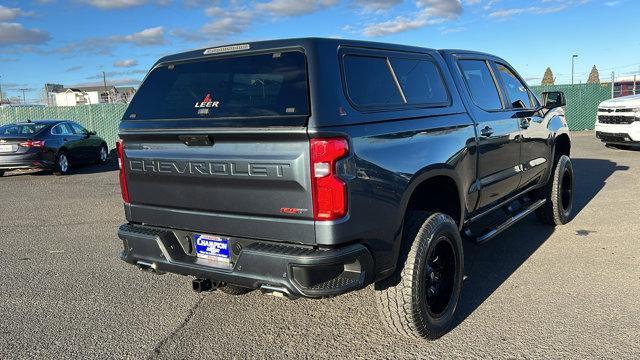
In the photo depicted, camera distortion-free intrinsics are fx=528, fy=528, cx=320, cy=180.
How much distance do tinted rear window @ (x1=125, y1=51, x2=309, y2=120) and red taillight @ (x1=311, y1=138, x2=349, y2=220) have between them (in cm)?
23

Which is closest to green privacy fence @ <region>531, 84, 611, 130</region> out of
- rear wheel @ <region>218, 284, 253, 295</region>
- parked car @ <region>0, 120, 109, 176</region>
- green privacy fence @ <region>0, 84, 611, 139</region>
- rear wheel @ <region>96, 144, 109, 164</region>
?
green privacy fence @ <region>0, 84, 611, 139</region>

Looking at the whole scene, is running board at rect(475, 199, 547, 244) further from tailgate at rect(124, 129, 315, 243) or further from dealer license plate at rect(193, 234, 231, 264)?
dealer license plate at rect(193, 234, 231, 264)

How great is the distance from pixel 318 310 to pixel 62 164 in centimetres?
1107

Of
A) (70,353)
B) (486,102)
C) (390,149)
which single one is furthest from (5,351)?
(486,102)

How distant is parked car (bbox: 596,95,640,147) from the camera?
1212 centimetres

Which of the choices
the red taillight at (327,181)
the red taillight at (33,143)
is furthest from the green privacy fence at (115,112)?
the red taillight at (327,181)

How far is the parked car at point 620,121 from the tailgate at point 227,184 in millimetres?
11836

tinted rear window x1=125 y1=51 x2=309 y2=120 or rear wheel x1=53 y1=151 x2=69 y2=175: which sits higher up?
tinted rear window x1=125 y1=51 x2=309 y2=120

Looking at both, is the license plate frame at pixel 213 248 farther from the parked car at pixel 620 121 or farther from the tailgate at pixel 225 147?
the parked car at pixel 620 121

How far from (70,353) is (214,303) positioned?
1108mm

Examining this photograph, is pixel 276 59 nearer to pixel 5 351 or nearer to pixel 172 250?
pixel 172 250

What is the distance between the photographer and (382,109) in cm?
327

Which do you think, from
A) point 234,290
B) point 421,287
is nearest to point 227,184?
A: point 421,287

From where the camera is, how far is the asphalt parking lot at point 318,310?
3.41 meters
